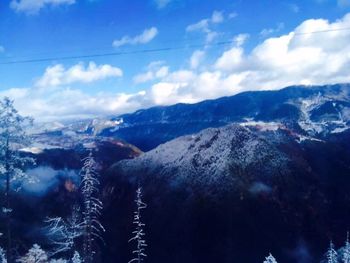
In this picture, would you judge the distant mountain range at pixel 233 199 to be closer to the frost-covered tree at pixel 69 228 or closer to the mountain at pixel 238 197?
the mountain at pixel 238 197

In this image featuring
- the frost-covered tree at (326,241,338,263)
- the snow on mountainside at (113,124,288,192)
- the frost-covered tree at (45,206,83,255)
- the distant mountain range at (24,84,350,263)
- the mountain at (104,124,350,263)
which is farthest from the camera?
the snow on mountainside at (113,124,288,192)

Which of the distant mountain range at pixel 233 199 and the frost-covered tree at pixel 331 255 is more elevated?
the distant mountain range at pixel 233 199

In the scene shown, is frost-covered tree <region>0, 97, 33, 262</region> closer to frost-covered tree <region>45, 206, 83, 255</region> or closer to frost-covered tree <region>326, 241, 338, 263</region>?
frost-covered tree <region>45, 206, 83, 255</region>

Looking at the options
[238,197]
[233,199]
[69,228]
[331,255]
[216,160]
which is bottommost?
[331,255]

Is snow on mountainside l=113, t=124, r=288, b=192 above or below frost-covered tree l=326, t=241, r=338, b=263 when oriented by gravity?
above

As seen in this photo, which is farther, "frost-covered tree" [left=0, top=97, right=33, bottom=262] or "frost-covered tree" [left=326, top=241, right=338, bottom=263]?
"frost-covered tree" [left=326, top=241, right=338, bottom=263]

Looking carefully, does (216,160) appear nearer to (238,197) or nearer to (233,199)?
(238,197)

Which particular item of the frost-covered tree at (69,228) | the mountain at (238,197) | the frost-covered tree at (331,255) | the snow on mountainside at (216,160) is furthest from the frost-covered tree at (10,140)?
the snow on mountainside at (216,160)

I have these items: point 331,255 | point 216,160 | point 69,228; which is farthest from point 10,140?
point 216,160

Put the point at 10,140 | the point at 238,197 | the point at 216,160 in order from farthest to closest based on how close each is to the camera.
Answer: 1. the point at 216,160
2. the point at 238,197
3. the point at 10,140

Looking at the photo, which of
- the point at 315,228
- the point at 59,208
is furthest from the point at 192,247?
the point at 59,208

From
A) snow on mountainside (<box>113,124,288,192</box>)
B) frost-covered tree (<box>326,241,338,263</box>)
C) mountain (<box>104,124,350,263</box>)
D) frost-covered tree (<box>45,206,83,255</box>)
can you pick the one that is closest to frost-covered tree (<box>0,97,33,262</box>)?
frost-covered tree (<box>45,206,83,255</box>)

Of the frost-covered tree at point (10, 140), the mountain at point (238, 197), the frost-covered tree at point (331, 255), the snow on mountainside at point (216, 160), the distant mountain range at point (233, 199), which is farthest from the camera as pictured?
the snow on mountainside at point (216, 160)
